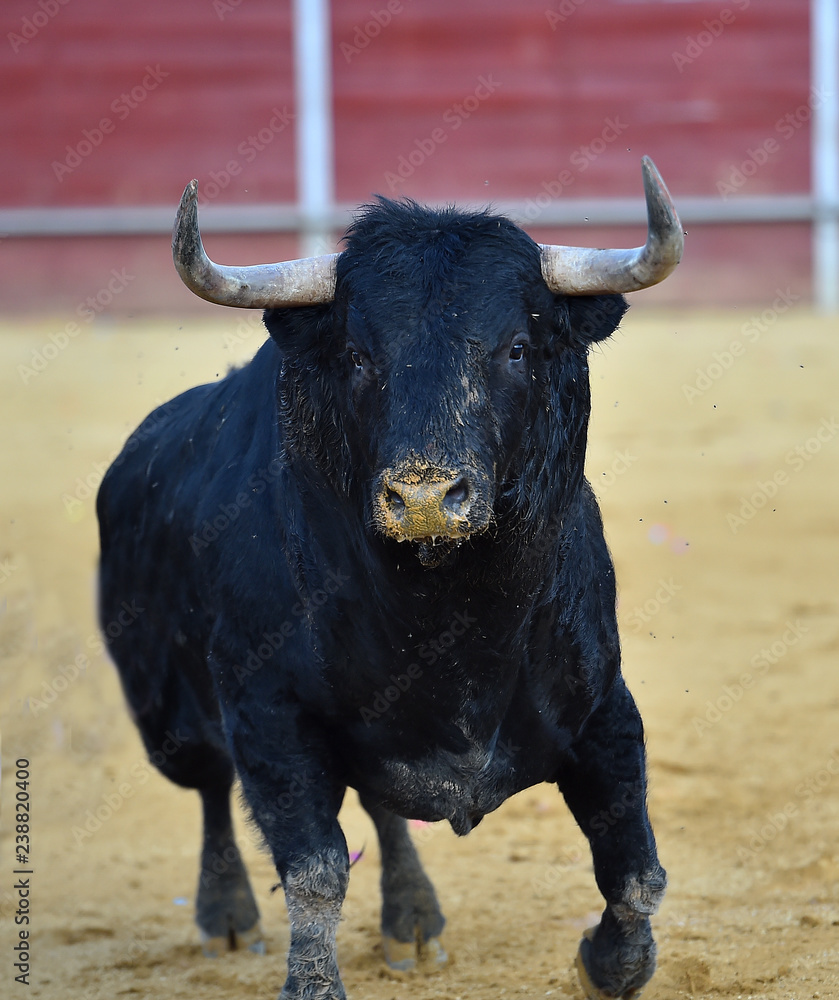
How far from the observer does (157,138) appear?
41.9 ft

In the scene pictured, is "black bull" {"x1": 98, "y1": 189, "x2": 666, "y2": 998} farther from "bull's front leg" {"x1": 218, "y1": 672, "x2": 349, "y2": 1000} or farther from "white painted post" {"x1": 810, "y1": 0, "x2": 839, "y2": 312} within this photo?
"white painted post" {"x1": 810, "y1": 0, "x2": 839, "y2": 312}

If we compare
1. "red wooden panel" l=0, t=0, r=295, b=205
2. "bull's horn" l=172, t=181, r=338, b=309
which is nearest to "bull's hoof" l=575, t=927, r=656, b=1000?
"bull's horn" l=172, t=181, r=338, b=309

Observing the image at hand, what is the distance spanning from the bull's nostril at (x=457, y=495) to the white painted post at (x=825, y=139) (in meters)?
10.5

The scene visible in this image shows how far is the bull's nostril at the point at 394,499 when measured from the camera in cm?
276

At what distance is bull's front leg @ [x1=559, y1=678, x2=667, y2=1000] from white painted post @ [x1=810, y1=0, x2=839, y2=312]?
9.71 metres

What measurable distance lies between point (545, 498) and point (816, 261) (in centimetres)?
1014

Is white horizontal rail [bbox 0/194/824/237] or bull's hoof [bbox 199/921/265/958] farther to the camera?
white horizontal rail [bbox 0/194/824/237]

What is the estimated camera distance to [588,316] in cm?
334

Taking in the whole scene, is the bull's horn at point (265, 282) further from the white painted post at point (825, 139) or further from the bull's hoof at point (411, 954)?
the white painted post at point (825, 139)

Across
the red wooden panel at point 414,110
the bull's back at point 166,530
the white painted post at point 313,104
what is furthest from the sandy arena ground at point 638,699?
the white painted post at point 313,104

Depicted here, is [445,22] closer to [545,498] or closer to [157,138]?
[157,138]

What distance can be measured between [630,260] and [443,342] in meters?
0.48

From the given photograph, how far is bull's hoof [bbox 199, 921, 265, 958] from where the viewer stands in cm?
472

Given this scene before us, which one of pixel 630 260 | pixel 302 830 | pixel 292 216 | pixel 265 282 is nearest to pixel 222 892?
pixel 302 830
